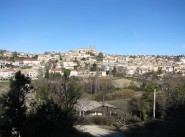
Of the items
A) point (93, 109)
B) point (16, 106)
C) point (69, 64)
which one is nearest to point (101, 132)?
point (93, 109)

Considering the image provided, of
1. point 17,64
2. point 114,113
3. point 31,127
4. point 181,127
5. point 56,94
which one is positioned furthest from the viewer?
point 17,64

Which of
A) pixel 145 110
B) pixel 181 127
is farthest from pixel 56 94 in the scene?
pixel 145 110

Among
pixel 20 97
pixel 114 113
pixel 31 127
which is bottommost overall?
pixel 114 113

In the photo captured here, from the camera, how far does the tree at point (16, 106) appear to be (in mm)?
12547

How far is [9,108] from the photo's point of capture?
1266 centimetres

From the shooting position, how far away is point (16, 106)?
1265 centimetres

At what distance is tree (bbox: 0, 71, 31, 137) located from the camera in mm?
12547

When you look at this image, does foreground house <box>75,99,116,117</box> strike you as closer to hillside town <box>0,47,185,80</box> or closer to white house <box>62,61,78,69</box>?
hillside town <box>0,47,185,80</box>

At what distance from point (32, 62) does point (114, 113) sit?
98352 millimetres

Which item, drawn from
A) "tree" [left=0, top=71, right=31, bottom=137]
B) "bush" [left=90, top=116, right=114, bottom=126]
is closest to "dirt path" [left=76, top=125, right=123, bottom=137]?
"bush" [left=90, top=116, right=114, bottom=126]

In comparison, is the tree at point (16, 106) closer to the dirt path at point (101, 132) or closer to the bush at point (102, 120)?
the dirt path at point (101, 132)

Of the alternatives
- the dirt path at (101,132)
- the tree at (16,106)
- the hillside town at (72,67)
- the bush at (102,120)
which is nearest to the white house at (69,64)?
the hillside town at (72,67)

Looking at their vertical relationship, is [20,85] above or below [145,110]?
above

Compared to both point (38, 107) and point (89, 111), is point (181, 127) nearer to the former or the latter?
point (38, 107)
